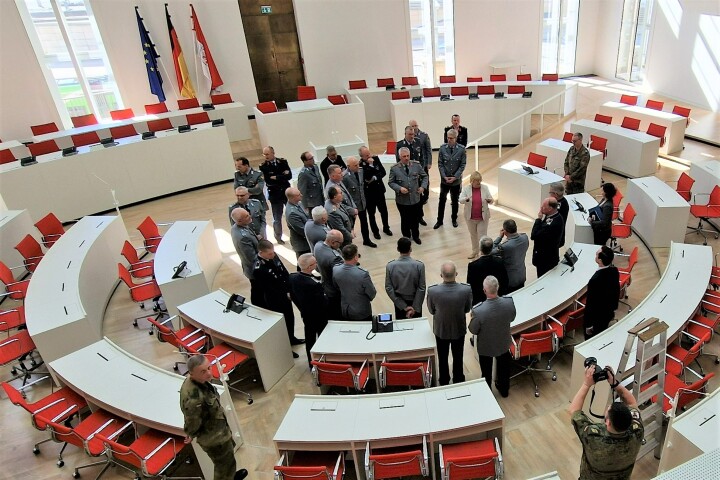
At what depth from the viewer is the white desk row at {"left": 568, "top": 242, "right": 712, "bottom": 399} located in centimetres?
421

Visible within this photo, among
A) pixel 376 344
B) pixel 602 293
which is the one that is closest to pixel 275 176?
pixel 376 344

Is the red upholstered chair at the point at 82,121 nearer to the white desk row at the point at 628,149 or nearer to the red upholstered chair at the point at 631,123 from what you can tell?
the white desk row at the point at 628,149

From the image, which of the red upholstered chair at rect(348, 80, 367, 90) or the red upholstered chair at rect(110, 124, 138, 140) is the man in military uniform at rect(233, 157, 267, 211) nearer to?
the red upholstered chair at rect(110, 124, 138, 140)

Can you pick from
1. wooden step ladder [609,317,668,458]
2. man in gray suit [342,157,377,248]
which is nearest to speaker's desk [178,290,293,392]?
man in gray suit [342,157,377,248]

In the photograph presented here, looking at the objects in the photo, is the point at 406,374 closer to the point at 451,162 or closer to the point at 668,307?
the point at 668,307

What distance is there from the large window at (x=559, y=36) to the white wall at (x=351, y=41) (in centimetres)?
477

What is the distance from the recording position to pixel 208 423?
364cm

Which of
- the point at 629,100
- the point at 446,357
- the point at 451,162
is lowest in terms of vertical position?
the point at 446,357

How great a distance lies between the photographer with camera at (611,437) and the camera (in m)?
2.74

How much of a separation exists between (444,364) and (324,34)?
40.7ft

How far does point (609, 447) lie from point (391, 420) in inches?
61.5

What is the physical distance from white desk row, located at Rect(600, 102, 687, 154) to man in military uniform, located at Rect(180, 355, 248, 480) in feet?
33.0

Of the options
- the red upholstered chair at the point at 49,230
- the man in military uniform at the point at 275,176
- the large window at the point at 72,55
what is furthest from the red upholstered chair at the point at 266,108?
the red upholstered chair at the point at 49,230

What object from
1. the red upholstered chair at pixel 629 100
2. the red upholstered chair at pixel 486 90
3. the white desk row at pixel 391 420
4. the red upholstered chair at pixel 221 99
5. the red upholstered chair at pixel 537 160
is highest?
the red upholstered chair at pixel 221 99
